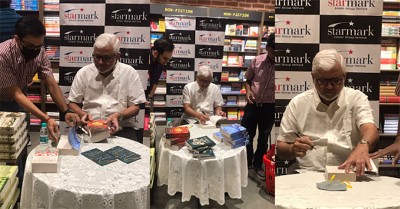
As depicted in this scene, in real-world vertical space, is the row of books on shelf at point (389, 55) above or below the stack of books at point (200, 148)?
above

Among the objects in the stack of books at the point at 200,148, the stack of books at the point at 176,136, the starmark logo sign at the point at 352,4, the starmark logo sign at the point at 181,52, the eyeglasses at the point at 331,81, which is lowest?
the stack of books at the point at 200,148

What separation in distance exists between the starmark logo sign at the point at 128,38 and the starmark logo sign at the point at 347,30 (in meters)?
0.77

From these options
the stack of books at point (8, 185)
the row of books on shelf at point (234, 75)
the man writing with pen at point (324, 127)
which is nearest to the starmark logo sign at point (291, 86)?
the man writing with pen at point (324, 127)

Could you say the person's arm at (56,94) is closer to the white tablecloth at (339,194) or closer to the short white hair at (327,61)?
the white tablecloth at (339,194)

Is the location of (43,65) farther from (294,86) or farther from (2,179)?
(294,86)

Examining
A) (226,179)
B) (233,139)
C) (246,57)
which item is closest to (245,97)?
(233,139)

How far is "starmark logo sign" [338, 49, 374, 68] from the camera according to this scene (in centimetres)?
159

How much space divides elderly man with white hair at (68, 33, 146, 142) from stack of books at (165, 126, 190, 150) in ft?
2.58

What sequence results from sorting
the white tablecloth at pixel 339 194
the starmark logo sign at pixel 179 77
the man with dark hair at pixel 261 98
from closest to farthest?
the white tablecloth at pixel 339 194 < the starmark logo sign at pixel 179 77 < the man with dark hair at pixel 261 98

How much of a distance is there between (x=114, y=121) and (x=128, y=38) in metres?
0.41

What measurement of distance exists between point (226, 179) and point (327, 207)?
1.76 metres

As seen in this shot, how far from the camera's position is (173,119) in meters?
2.38

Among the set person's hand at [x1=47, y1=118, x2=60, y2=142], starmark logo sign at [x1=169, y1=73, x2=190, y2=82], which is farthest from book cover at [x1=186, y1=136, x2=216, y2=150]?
person's hand at [x1=47, y1=118, x2=60, y2=142]

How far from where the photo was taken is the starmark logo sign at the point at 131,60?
5.24 ft
